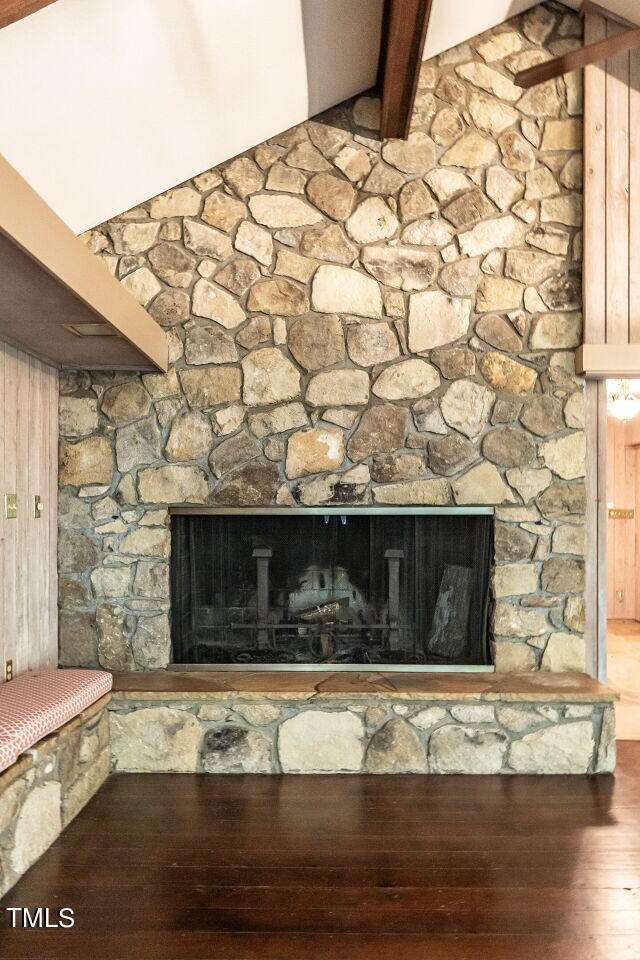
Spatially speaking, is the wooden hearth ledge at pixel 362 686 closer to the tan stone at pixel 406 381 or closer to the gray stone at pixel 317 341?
the tan stone at pixel 406 381

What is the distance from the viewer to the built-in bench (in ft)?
7.36

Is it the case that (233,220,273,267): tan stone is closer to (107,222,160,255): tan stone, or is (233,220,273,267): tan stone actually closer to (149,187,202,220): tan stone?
(149,187,202,220): tan stone

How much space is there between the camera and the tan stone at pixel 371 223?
139 inches

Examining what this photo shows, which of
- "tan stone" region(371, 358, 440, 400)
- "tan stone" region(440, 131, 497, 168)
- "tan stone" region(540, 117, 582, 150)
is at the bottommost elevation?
"tan stone" region(371, 358, 440, 400)

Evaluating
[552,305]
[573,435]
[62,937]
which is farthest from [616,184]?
[62,937]

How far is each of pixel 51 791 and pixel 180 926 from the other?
2.54 feet

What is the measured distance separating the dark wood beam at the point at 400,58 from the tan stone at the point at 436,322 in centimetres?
87

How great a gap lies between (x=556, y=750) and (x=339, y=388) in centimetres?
198

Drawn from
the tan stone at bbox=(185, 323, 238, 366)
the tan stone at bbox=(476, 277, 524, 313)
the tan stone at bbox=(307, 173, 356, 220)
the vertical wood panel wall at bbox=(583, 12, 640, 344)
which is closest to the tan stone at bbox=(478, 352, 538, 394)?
the tan stone at bbox=(476, 277, 524, 313)

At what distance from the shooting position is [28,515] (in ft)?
10.5

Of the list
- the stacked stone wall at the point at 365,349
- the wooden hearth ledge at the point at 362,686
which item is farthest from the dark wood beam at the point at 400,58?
the wooden hearth ledge at the point at 362,686

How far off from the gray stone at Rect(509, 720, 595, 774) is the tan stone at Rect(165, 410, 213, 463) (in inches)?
80.4

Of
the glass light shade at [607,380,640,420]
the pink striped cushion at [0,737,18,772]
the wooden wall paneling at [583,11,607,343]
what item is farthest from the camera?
the glass light shade at [607,380,640,420]

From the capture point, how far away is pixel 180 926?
→ 6.63 feet
